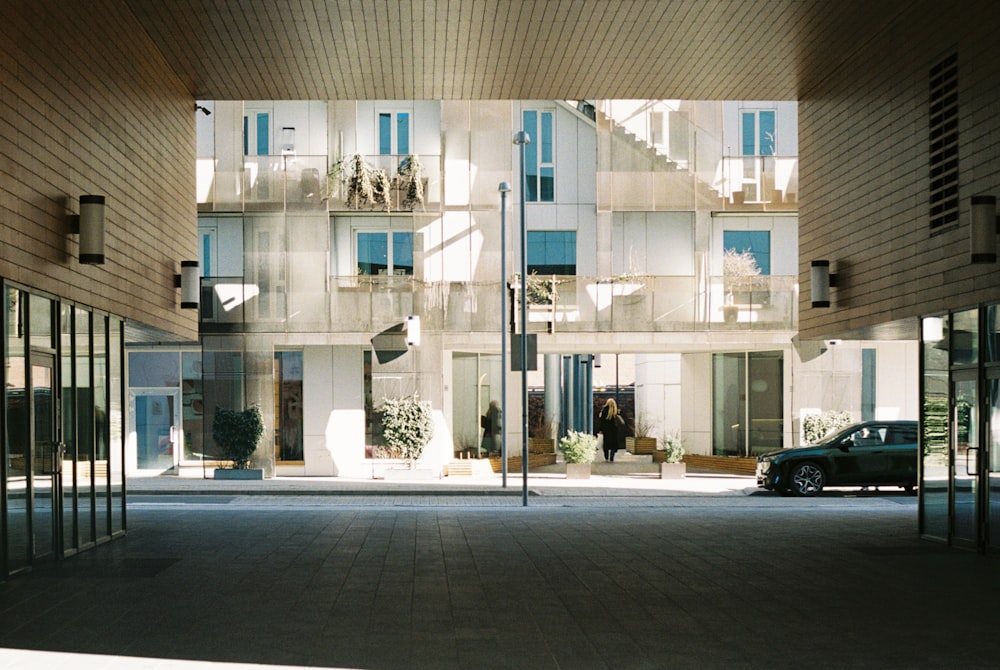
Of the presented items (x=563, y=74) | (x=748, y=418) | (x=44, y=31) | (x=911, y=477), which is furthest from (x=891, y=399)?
(x=44, y=31)

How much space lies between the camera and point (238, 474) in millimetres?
27344

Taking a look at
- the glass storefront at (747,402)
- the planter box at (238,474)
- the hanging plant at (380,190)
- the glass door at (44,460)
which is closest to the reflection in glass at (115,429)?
the glass door at (44,460)

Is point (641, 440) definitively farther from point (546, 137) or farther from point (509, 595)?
point (509, 595)

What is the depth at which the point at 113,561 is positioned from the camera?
490 inches

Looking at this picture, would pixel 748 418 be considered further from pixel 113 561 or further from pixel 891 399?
pixel 113 561

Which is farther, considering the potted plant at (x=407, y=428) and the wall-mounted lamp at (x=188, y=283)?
the potted plant at (x=407, y=428)

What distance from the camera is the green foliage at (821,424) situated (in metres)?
28.4

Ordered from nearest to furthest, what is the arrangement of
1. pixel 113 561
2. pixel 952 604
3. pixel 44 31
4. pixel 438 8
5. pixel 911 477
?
pixel 952 604, pixel 44 31, pixel 113 561, pixel 438 8, pixel 911 477

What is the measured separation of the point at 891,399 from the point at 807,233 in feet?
41.0

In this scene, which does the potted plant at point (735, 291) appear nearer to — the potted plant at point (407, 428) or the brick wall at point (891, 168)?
the potted plant at point (407, 428)

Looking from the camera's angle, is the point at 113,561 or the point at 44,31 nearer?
the point at 44,31

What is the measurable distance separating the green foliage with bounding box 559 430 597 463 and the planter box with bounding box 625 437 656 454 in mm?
6035

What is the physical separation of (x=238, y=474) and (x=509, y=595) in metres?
18.2

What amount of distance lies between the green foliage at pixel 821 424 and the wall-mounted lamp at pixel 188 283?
15.9 m
